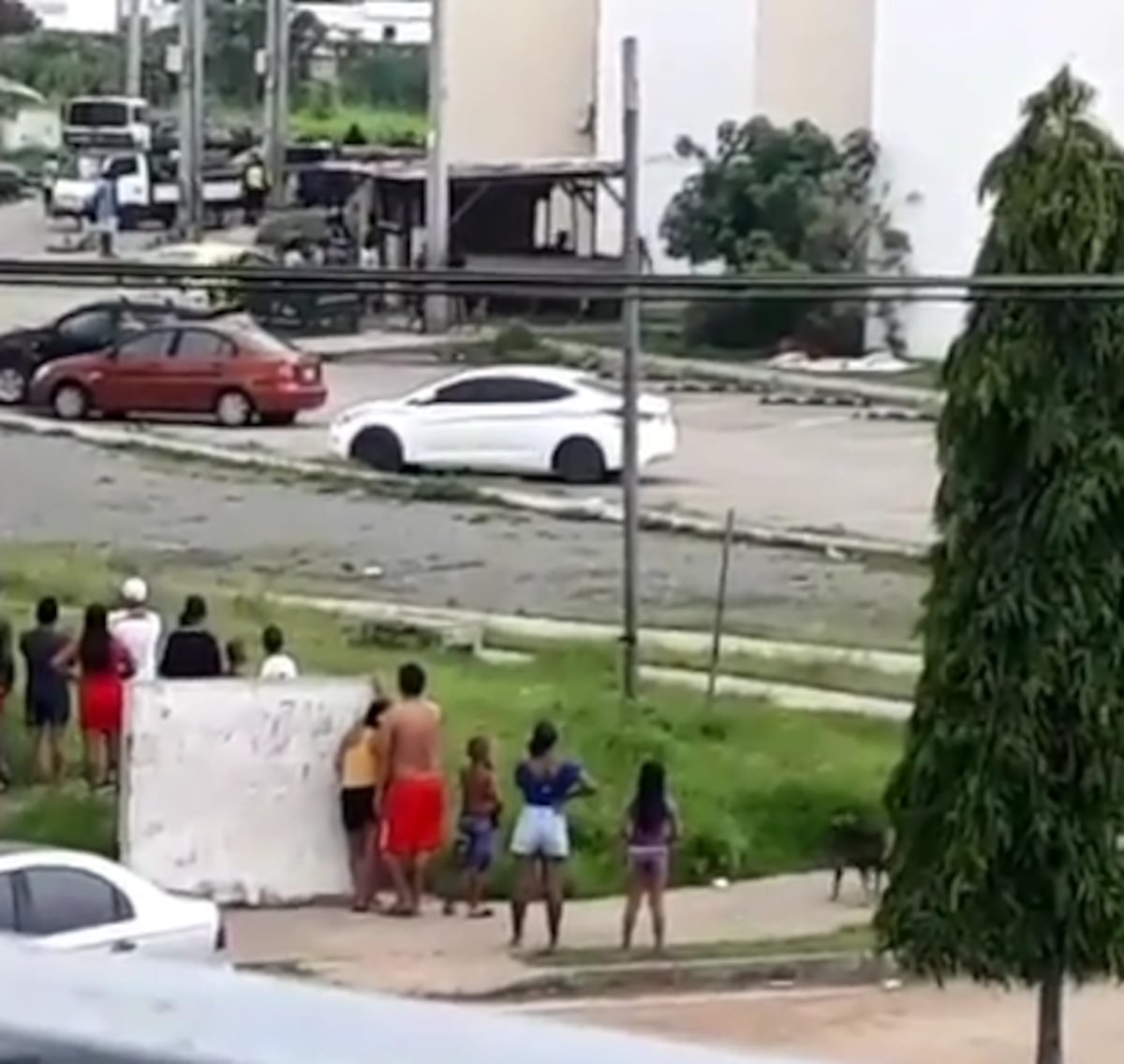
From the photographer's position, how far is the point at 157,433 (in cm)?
2992

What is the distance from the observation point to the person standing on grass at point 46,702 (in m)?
15.7

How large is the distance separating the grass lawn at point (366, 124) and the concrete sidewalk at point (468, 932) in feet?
176

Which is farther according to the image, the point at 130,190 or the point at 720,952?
the point at 130,190

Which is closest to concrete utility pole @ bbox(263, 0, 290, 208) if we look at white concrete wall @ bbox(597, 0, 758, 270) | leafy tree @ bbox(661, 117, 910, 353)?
white concrete wall @ bbox(597, 0, 758, 270)

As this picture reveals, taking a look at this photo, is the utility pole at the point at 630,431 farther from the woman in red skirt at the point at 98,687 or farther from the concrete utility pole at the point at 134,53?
the concrete utility pole at the point at 134,53

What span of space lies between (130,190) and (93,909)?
41.0 meters

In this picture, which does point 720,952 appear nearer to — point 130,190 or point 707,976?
point 707,976

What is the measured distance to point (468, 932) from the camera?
14.2 meters

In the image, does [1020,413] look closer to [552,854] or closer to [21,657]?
[552,854]

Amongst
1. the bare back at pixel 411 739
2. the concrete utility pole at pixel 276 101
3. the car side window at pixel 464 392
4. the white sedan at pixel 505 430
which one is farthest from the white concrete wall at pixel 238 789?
the concrete utility pole at pixel 276 101

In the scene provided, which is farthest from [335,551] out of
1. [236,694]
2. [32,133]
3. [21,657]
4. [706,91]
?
[32,133]

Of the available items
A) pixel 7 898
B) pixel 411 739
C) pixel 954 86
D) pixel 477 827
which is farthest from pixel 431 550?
pixel 954 86

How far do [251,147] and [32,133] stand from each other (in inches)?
442

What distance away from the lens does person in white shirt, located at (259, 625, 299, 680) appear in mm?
14945
